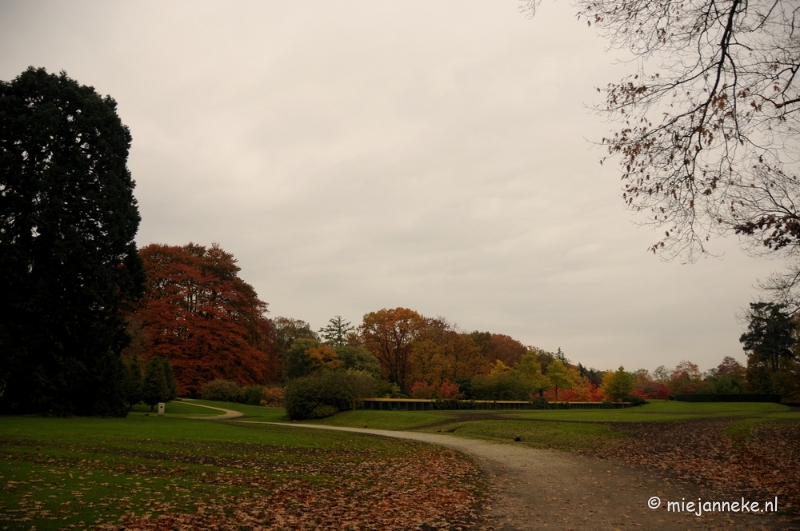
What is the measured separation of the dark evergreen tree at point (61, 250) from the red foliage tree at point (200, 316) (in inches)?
770

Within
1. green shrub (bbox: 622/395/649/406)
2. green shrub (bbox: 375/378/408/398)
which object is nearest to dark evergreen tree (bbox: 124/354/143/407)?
green shrub (bbox: 375/378/408/398)

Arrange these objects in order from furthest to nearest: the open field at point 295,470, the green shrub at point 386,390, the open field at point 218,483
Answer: the green shrub at point 386,390
the open field at point 295,470
the open field at point 218,483

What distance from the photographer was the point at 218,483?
9.41m

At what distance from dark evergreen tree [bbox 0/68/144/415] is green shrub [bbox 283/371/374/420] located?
982cm

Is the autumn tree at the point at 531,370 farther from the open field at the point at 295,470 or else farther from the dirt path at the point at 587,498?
the dirt path at the point at 587,498

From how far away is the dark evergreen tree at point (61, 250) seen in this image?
2292 cm

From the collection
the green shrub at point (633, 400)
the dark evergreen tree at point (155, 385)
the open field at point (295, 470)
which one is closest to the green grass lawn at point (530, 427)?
the open field at point (295, 470)

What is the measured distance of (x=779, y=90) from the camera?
6785 millimetres

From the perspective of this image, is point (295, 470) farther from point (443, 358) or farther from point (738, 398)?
point (738, 398)

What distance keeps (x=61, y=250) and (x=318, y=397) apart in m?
16.2

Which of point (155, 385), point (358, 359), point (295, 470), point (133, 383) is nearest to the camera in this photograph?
point (295, 470)

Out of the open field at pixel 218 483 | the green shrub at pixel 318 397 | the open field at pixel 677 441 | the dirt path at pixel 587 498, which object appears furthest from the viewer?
the green shrub at pixel 318 397

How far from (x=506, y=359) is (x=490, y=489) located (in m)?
→ 64.6

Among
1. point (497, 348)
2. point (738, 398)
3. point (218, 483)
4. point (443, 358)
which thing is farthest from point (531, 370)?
point (218, 483)
